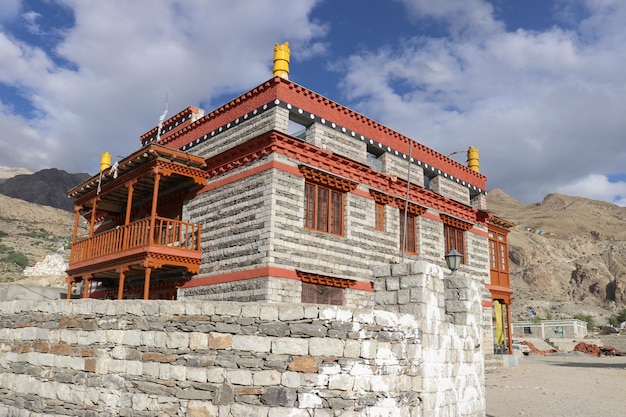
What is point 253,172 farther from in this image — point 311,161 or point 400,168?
point 400,168

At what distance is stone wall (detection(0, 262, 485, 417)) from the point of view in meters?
6.57

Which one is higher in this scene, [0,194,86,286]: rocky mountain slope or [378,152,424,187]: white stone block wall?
[0,194,86,286]: rocky mountain slope

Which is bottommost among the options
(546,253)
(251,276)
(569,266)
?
(251,276)

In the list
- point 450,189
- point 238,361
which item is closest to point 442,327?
point 238,361

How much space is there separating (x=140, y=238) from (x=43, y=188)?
101 m

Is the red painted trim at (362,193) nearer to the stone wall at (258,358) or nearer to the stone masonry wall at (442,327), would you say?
the stone masonry wall at (442,327)

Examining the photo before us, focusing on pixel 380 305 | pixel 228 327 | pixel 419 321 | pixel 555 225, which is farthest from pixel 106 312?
pixel 555 225

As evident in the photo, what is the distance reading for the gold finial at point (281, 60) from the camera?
1358 cm

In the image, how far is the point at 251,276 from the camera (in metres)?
12.2

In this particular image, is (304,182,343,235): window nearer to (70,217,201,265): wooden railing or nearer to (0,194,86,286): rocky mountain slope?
(70,217,201,265): wooden railing

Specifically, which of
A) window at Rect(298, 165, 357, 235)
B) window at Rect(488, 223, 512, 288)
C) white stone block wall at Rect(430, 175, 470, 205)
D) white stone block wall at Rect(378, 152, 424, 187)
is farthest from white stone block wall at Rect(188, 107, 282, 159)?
window at Rect(488, 223, 512, 288)

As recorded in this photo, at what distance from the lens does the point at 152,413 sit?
7.14 meters

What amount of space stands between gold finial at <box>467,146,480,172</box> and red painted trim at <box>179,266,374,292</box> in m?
9.72

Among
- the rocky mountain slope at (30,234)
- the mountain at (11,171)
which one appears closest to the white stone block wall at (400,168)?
the rocky mountain slope at (30,234)
